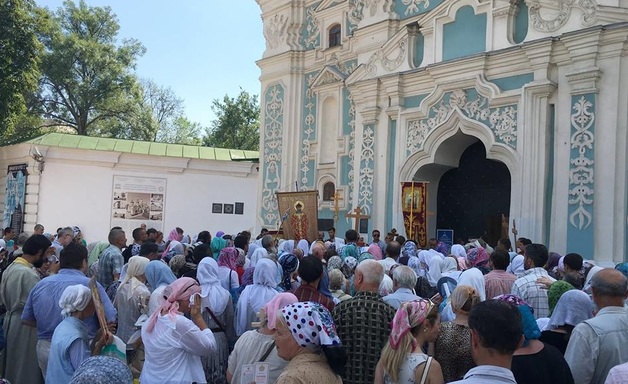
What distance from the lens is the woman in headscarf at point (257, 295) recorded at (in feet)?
19.5

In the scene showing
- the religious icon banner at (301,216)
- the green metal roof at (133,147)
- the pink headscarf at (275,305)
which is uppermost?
the green metal roof at (133,147)

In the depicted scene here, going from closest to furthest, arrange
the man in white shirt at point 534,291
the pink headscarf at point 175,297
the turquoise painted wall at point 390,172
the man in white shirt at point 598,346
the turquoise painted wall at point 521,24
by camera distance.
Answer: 1. the man in white shirt at point 598,346
2. the pink headscarf at point 175,297
3. the man in white shirt at point 534,291
4. the turquoise painted wall at point 521,24
5. the turquoise painted wall at point 390,172

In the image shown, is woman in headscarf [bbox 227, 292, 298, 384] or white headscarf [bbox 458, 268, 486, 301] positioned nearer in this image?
woman in headscarf [bbox 227, 292, 298, 384]

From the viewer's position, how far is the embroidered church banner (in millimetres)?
22609

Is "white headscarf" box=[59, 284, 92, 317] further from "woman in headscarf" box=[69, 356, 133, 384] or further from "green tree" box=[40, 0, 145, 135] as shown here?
"green tree" box=[40, 0, 145, 135]

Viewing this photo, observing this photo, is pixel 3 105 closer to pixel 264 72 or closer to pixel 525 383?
pixel 264 72

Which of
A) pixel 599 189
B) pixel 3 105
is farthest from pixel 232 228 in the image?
pixel 599 189

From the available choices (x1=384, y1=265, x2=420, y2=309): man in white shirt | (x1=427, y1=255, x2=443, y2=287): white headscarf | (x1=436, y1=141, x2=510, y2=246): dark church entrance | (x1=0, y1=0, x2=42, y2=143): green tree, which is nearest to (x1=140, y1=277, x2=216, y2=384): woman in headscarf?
(x1=384, y1=265, x2=420, y2=309): man in white shirt

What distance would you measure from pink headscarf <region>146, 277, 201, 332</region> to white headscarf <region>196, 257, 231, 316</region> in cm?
121

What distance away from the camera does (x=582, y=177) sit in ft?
43.5

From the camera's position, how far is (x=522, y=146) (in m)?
14.4

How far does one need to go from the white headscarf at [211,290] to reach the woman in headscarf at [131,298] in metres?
0.53

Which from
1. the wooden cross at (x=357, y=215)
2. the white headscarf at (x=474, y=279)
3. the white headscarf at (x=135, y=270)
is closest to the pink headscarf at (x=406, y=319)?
the white headscarf at (x=474, y=279)

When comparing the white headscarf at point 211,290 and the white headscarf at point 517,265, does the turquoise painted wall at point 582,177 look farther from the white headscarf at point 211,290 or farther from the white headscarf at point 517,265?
the white headscarf at point 211,290
